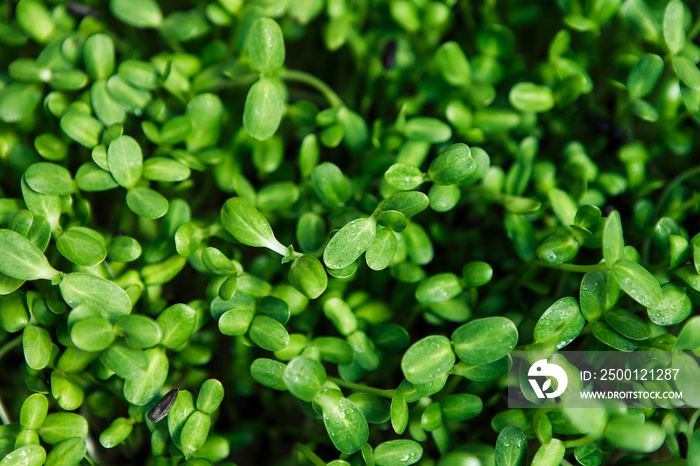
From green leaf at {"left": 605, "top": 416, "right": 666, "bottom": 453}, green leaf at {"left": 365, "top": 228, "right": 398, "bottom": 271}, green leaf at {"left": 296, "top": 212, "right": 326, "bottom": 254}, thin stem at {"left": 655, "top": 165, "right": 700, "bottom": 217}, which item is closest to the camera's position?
Answer: green leaf at {"left": 605, "top": 416, "right": 666, "bottom": 453}

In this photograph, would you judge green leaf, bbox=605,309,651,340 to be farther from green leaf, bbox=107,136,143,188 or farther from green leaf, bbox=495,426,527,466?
green leaf, bbox=107,136,143,188

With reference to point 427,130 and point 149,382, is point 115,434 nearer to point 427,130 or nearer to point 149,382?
point 149,382

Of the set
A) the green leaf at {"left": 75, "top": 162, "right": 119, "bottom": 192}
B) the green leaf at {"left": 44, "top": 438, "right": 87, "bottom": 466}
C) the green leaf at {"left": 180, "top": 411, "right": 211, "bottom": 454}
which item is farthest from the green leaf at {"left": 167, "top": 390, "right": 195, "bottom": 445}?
the green leaf at {"left": 75, "top": 162, "right": 119, "bottom": 192}

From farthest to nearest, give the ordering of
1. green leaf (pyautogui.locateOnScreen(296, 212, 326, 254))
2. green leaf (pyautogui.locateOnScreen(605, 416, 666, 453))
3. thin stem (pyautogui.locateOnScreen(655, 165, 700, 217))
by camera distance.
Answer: thin stem (pyautogui.locateOnScreen(655, 165, 700, 217))
green leaf (pyautogui.locateOnScreen(296, 212, 326, 254))
green leaf (pyautogui.locateOnScreen(605, 416, 666, 453))

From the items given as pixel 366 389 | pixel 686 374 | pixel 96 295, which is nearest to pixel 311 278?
pixel 366 389

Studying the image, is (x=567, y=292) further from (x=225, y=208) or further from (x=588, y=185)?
(x=225, y=208)

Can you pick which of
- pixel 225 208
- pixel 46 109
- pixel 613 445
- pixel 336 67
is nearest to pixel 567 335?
pixel 613 445
